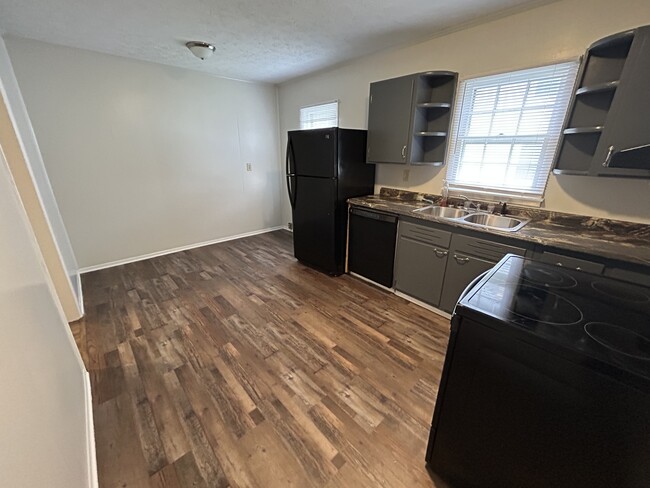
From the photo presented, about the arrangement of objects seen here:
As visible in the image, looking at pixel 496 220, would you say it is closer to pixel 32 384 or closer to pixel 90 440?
pixel 32 384

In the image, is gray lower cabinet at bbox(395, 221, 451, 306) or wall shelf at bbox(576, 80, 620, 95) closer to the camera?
wall shelf at bbox(576, 80, 620, 95)

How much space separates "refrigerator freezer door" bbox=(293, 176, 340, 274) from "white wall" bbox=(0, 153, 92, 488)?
2.31 meters

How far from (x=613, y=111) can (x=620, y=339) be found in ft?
5.16

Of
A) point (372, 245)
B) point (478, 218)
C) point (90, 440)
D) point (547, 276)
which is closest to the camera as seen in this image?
point (547, 276)

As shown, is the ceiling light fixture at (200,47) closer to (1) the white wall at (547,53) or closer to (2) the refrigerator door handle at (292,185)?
(2) the refrigerator door handle at (292,185)

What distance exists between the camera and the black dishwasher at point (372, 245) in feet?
8.82

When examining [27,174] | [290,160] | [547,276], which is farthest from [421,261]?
[27,174]

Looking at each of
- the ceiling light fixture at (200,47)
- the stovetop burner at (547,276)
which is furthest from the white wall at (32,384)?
the ceiling light fixture at (200,47)

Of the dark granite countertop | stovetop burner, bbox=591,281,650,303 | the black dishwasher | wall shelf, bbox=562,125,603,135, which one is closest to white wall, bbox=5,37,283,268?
the black dishwasher

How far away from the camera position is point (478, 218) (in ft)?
8.04

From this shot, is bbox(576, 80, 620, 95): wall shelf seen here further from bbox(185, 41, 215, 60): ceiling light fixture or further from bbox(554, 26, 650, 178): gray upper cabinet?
bbox(185, 41, 215, 60): ceiling light fixture

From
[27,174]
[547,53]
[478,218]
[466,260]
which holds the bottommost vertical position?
[466,260]

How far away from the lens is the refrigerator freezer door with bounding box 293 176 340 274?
9.93 feet

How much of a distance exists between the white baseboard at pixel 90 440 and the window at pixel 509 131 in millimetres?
3190
